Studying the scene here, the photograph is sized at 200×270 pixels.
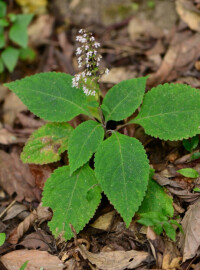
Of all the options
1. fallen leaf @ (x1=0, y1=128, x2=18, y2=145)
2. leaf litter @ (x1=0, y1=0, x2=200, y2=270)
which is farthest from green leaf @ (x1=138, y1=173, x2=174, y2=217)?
fallen leaf @ (x1=0, y1=128, x2=18, y2=145)

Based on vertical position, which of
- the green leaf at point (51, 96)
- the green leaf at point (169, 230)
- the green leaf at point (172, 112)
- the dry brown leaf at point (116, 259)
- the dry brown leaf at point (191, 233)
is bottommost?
the dry brown leaf at point (116, 259)

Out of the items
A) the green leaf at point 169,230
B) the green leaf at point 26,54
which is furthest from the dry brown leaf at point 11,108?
the green leaf at point 169,230

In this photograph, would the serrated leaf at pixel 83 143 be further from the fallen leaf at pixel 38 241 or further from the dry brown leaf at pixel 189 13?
the dry brown leaf at pixel 189 13

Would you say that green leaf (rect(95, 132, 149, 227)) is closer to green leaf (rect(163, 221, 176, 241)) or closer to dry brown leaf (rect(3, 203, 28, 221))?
green leaf (rect(163, 221, 176, 241))

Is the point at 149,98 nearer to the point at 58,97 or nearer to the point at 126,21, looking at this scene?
the point at 58,97

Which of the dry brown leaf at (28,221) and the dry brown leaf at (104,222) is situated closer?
the dry brown leaf at (104,222)

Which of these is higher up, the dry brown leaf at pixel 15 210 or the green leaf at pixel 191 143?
the green leaf at pixel 191 143
